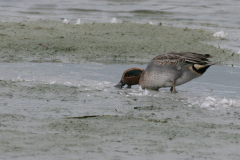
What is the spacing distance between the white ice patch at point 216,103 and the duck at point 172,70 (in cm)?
64

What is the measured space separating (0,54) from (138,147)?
6025 mm

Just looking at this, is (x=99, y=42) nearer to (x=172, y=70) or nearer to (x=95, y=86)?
(x=95, y=86)

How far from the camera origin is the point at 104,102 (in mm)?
6594

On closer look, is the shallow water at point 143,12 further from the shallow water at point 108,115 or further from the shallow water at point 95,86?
the shallow water at point 108,115

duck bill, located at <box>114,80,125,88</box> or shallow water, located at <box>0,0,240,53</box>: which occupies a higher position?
shallow water, located at <box>0,0,240,53</box>

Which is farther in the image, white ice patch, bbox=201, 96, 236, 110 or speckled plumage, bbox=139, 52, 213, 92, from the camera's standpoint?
speckled plumage, bbox=139, 52, 213, 92

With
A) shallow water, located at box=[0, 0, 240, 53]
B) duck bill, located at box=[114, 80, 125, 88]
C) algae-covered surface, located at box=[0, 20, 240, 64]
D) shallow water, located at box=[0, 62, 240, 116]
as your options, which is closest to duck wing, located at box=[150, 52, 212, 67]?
shallow water, located at box=[0, 62, 240, 116]

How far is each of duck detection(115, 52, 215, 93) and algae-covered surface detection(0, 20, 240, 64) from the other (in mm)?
2107

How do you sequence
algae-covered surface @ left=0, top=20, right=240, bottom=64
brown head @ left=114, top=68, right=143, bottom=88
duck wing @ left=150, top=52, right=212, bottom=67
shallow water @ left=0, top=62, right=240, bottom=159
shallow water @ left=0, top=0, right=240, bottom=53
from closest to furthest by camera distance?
shallow water @ left=0, top=62, right=240, bottom=159, duck wing @ left=150, top=52, right=212, bottom=67, brown head @ left=114, top=68, right=143, bottom=88, algae-covered surface @ left=0, top=20, right=240, bottom=64, shallow water @ left=0, top=0, right=240, bottom=53

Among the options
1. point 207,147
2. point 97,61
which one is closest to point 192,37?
point 97,61

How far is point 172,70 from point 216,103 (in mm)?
1068

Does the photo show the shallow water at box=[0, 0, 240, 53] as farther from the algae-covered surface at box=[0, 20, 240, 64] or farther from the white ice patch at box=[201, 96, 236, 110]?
the white ice patch at box=[201, 96, 236, 110]

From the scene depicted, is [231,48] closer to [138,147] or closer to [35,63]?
[35,63]

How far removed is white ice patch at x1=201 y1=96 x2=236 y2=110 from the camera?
659cm
